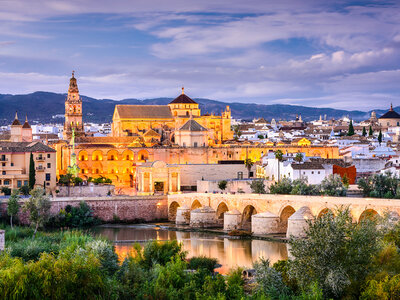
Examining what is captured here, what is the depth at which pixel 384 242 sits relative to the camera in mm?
30594

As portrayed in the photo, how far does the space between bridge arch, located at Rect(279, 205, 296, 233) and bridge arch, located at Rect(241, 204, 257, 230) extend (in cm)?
393

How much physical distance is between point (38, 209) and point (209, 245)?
551 inches

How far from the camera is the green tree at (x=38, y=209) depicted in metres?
52.0

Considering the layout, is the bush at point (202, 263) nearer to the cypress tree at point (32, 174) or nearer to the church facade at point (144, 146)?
the cypress tree at point (32, 174)

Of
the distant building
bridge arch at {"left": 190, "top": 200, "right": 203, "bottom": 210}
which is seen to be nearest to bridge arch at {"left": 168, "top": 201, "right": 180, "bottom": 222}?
bridge arch at {"left": 190, "top": 200, "right": 203, "bottom": 210}

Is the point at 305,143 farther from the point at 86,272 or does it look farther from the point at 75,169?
the point at 86,272

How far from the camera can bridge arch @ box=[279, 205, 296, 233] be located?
4815 centimetres

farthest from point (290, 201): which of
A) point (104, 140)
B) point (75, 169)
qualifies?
point (104, 140)

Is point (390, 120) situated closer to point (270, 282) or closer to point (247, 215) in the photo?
point (247, 215)

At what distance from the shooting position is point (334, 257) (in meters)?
27.6

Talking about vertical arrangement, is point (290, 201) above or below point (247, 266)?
above

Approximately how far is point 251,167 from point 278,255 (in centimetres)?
3318

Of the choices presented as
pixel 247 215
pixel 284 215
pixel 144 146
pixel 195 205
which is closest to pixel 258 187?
pixel 195 205

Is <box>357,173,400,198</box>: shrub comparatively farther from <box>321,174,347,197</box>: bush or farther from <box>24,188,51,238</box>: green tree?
<box>24,188,51,238</box>: green tree
